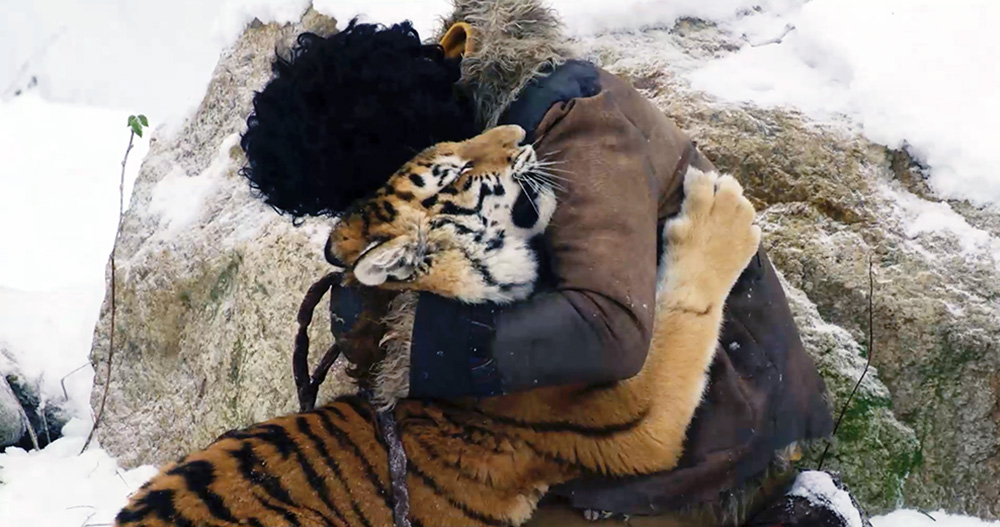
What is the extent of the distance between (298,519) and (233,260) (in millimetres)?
1807

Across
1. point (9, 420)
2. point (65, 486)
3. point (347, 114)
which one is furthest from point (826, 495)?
point (9, 420)

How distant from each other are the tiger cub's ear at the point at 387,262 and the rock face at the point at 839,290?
106 centimetres

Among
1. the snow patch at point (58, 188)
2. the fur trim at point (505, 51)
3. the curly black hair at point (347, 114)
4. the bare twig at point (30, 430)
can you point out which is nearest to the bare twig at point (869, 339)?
the fur trim at point (505, 51)

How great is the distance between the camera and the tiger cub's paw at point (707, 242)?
187 centimetres

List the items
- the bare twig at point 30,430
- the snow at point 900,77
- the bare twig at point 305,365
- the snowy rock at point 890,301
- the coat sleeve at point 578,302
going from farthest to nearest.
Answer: the bare twig at point 30,430, the snow at point 900,77, the snowy rock at point 890,301, the bare twig at point 305,365, the coat sleeve at point 578,302

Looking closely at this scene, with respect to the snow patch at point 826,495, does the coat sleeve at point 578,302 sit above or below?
above

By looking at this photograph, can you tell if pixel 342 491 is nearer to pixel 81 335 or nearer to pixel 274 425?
pixel 274 425

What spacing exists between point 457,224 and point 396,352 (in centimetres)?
27

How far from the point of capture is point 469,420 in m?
1.83

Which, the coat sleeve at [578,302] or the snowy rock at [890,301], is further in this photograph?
the snowy rock at [890,301]

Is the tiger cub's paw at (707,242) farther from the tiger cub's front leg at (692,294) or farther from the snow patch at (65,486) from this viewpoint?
the snow patch at (65,486)

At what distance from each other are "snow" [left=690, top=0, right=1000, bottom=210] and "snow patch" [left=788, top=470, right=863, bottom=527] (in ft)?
3.55

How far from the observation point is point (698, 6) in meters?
3.36

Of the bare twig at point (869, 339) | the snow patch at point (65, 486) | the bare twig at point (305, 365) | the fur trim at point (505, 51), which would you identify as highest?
the fur trim at point (505, 51)
